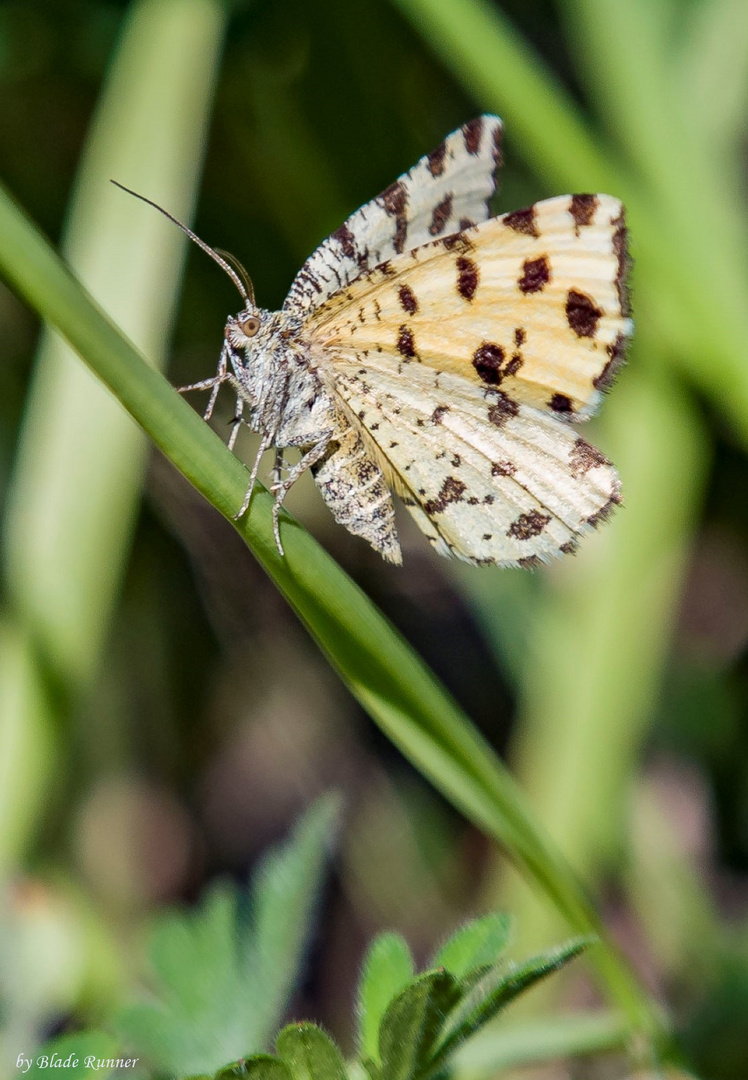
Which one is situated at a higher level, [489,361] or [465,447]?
[489,361]

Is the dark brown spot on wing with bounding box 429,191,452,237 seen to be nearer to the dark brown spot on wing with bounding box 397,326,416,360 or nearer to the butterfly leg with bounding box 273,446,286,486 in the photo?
the dark brown spot on wing with bounding box 397,326,416,360

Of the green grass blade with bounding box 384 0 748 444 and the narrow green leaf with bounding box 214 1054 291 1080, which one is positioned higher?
the green grass blade with bounding box 384 0 748 444

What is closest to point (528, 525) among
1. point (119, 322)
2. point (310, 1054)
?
point (310, 1054)

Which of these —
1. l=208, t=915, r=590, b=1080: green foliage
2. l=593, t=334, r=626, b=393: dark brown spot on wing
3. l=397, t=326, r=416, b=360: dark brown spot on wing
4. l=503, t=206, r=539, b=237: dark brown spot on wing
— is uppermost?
l=503, t=206, r=539, b=237: dark brown spot on wing

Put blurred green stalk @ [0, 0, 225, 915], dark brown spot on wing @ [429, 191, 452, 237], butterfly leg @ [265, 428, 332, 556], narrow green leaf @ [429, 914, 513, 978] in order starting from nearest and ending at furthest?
narrow green leaf @ [429, 914, 513, 978], butterfly leg @ [265, 428, 332, 556], dark brown spot on wing @ [429, 191, 452, 237], blurred green stalk @ [0, 0, 225, 915]

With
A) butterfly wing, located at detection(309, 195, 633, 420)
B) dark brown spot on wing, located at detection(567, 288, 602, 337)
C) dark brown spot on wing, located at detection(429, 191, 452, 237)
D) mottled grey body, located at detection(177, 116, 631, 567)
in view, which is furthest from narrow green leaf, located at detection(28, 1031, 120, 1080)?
dark brown spot on wing, located at detection(429, 191, 452, 237)

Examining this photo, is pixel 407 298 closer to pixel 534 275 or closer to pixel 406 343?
pixel 406 343

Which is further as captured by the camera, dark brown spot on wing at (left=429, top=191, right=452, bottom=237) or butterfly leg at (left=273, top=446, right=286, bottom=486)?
dark brown spot on wing at (left=429, top=191, right=452, bottom=237)
